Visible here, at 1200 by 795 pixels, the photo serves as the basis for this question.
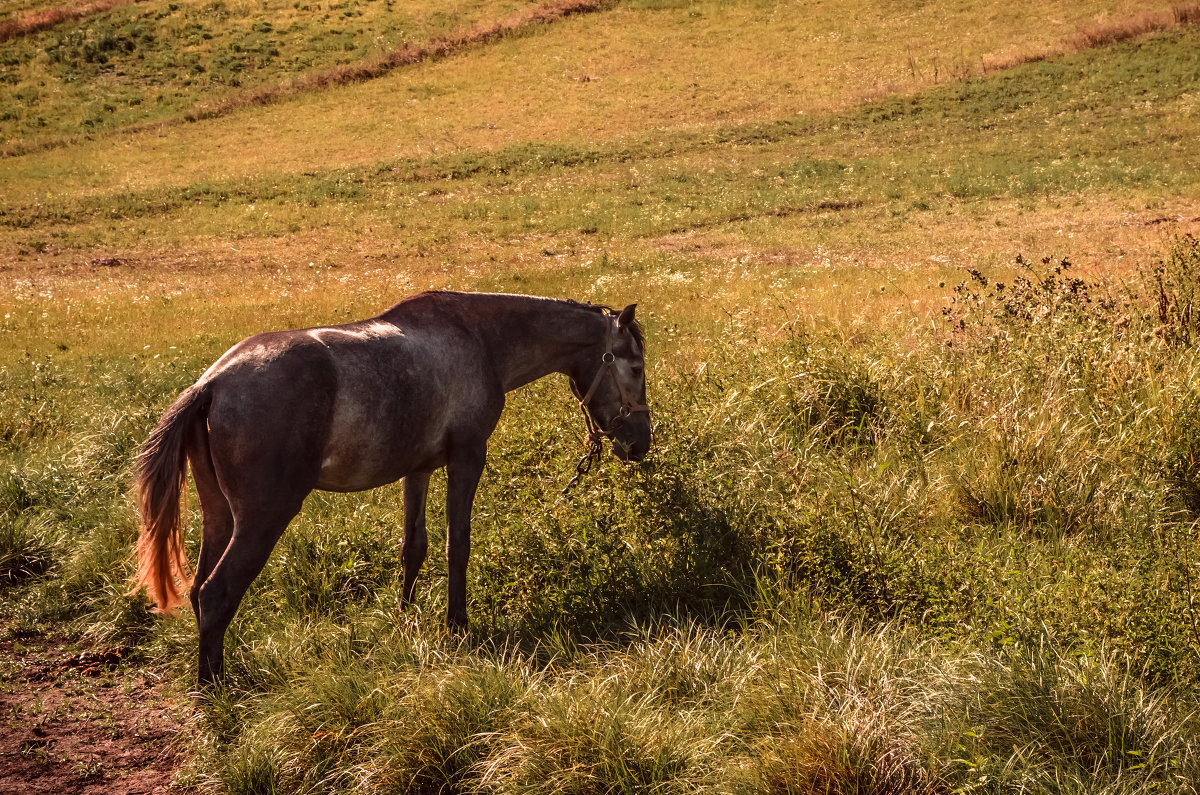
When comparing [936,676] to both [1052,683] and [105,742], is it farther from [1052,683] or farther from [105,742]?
[105,742]

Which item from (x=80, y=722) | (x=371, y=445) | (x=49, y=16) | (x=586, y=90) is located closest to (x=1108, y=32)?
(x=586, y=90)

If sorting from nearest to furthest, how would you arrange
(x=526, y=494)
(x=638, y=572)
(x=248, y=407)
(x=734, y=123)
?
(x=248, y=407) → (x=638, y=572) → (x=526, y=494) → (x=734, y=123)

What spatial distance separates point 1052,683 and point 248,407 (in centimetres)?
476

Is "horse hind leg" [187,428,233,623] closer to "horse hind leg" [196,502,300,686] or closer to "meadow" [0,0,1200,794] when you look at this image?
"horse hind leg" [196,502,300,686]

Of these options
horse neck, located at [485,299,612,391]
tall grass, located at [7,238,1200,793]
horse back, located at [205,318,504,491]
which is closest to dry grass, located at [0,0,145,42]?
tall grass, located at [7,238,1200,793]

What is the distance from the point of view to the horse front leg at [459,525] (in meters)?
6.90

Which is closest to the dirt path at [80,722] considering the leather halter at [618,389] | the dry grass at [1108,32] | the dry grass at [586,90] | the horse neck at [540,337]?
the horse neck at [540,337]

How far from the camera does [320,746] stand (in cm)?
559

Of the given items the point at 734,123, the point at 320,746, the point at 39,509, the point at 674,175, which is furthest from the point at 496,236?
the point at 320,746

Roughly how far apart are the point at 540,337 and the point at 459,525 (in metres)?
1.54

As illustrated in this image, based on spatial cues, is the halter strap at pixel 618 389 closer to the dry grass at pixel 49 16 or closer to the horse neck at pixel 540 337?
the horse neck at pixel 540 337

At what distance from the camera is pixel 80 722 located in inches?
249

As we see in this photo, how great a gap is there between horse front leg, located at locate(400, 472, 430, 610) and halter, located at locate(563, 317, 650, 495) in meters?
1.15

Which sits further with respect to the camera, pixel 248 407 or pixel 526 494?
pixel 526 494
